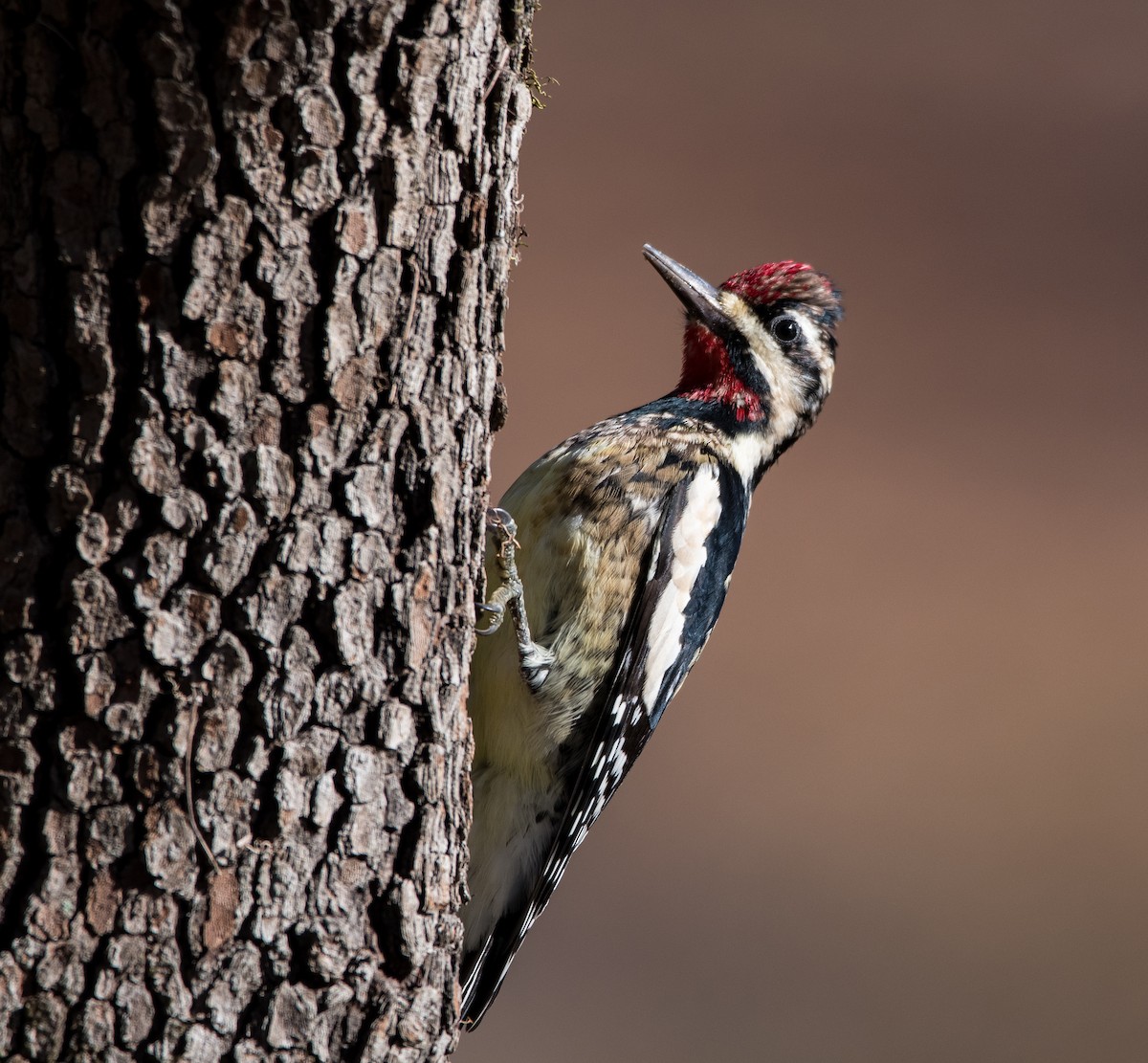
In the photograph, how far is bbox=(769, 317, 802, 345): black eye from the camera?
2.92m

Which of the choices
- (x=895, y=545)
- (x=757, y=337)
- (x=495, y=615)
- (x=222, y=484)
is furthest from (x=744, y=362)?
(x=895, y=545)

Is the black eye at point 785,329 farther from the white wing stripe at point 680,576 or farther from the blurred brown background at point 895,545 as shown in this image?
the blurred brown background at point 895,545

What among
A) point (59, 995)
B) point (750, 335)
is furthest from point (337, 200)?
point (750, 335)

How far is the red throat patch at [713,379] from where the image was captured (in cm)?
285

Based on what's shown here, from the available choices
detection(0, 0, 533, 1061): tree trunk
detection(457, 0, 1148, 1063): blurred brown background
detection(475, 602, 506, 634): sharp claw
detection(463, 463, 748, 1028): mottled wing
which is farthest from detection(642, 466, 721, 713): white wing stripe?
detection(457, 0, 1148, 1063): blurred brown background

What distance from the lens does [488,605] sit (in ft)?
7.27

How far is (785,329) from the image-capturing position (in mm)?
2926

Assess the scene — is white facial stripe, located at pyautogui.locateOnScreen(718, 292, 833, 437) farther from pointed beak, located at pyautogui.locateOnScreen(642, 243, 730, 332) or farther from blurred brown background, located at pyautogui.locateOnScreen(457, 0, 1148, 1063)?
blurred brown background, located at pyautogui.locateOnScreen(457, 0, 1148, 1063)

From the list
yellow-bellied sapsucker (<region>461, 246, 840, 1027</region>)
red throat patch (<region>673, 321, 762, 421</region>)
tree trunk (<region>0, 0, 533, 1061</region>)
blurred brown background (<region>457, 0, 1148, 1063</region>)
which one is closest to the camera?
tree trunk (<region>0, 0, 533, 1061</region>)

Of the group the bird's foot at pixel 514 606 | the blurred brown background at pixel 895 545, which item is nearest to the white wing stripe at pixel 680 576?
the bird's foot at pixel 514 606

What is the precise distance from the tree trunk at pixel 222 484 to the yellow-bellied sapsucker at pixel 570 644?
820mm

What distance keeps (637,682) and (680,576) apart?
23 centimetres

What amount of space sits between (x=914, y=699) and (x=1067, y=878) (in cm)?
103

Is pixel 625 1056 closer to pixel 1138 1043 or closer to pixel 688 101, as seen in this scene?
pixel 1138 1043
